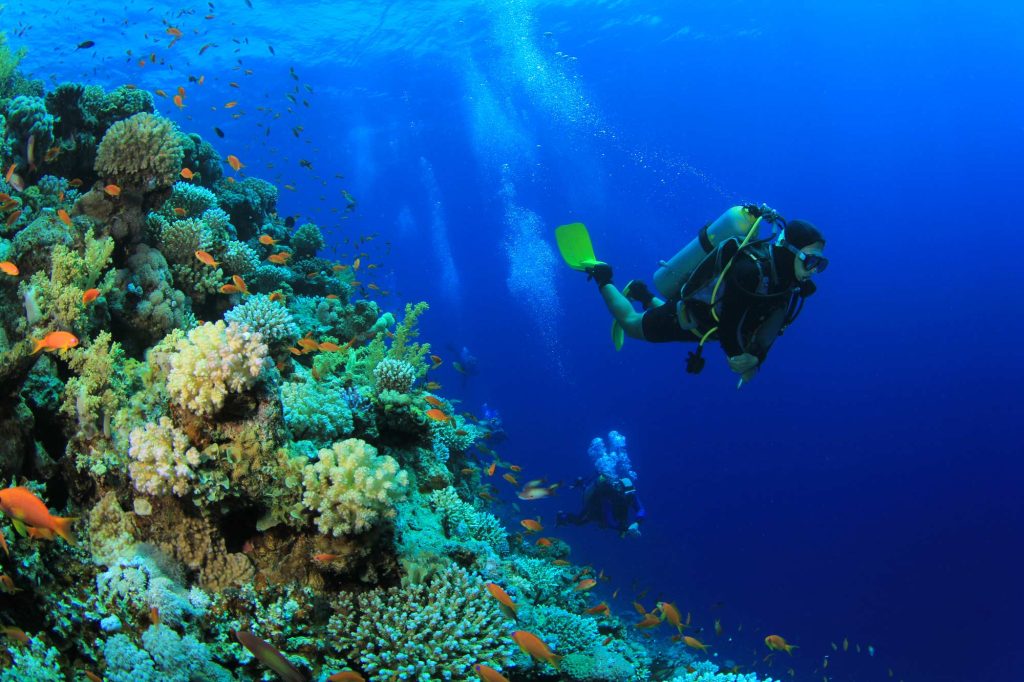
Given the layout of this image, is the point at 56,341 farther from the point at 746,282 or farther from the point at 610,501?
the point at 610,501

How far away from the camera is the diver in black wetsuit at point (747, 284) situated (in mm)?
5832

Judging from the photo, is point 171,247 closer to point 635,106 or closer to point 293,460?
point 293,460

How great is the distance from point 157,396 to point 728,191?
9611 centimetres

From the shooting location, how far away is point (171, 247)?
5648 millimetres

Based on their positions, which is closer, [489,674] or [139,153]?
[489,674]

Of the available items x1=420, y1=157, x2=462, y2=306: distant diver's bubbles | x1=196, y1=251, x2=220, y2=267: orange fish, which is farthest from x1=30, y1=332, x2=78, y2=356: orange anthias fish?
x1=420, y1=157, x2=462, y2=306: distant diver's bubbles

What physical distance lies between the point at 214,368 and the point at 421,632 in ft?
6.80

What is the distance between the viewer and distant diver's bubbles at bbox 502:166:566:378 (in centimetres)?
8300

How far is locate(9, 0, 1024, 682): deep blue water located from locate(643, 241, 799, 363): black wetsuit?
2197 cm

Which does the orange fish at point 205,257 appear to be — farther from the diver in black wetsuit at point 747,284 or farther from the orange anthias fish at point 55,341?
the diver in black wetsuit at point 747,284

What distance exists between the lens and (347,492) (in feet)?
10.5

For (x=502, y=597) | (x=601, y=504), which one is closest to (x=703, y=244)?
(x=502, y=597)

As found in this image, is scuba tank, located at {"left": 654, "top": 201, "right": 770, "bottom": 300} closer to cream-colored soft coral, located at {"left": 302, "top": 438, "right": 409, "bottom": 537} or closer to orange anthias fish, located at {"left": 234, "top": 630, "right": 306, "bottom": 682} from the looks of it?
cream-colored soft coral, located at {"left": 302, "top": 438, "right": 409, "bottom": 537}

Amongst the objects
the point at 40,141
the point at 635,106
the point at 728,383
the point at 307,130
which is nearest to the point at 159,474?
the point at 40,141
